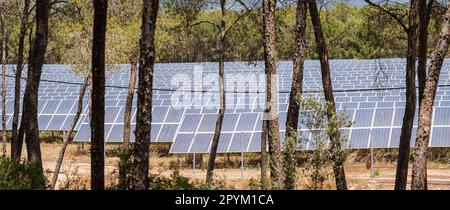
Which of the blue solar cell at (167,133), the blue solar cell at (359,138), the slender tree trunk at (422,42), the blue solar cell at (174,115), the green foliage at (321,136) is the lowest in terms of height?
the blue solar cell at (167,133)

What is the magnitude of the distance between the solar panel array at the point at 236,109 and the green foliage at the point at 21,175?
9.86 m

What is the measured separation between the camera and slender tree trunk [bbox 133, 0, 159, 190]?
38.7 feet

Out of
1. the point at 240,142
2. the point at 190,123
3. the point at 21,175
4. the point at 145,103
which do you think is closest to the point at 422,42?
the point at 145,103

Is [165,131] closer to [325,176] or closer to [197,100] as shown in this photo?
[197,100]

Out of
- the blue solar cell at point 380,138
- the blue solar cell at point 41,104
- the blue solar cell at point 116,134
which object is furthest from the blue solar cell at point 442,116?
the blue solar cell at point 41,104

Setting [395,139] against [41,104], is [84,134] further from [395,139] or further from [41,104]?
[395,139]

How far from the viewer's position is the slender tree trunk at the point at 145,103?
11.8 m

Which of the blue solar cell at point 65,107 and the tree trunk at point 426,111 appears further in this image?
the blue solar cell at point 65,107

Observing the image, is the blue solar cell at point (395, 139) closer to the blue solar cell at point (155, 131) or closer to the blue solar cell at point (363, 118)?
the blue solar cell at point (363, 118)

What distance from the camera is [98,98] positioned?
11680 mm

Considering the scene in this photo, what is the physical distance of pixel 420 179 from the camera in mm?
12664

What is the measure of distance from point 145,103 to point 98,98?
0.77 meters

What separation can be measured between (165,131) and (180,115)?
178 centimetres

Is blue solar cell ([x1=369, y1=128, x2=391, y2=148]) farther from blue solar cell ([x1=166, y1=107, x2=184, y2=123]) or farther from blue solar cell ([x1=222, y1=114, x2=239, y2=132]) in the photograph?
blue solar cell ([x1=166, y1=107, x2=184, y2=123])
